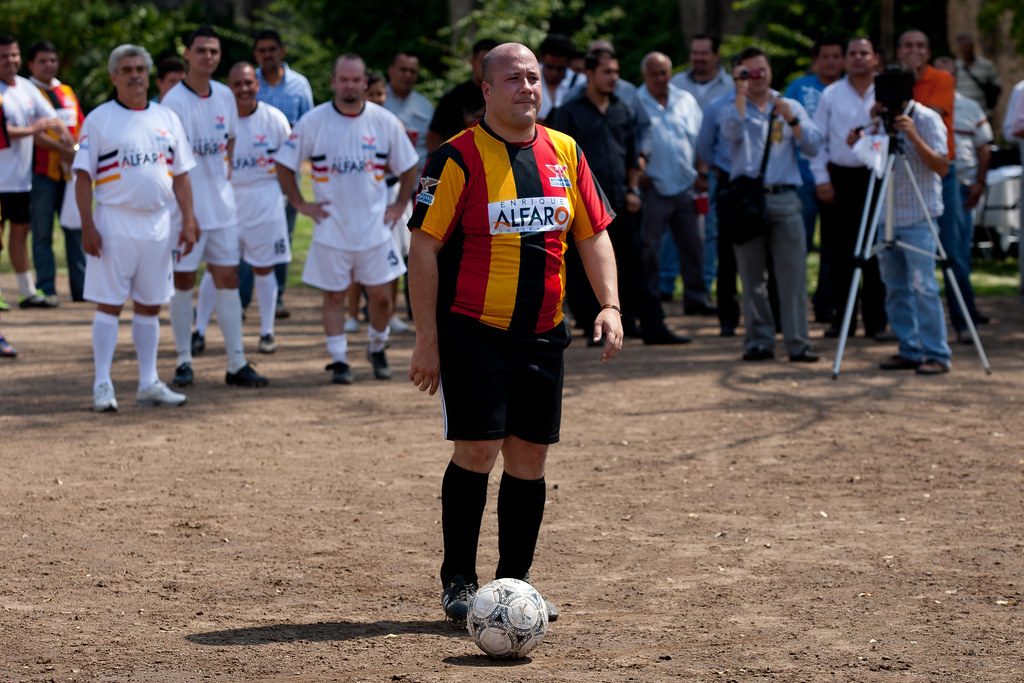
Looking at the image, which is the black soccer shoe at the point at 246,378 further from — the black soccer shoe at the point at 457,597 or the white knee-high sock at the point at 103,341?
the black soccer shoe at the point at 457,597

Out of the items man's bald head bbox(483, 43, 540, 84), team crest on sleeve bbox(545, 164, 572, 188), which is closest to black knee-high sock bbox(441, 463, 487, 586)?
team crest on sleeve bbox(545, 164, 572, 188)

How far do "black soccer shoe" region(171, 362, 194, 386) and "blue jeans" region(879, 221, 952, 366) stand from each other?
5.29 m

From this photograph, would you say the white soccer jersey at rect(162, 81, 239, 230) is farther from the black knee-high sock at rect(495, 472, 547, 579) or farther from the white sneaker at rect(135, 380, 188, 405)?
the black knee-high sock at rect(495, 472, 547, 579)

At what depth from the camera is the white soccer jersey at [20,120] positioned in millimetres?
13008

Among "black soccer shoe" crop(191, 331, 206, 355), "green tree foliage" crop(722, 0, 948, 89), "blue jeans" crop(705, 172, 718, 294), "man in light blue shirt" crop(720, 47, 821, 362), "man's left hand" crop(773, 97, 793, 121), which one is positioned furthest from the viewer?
"green tree foliage" crop(722, 0, 948, 89)

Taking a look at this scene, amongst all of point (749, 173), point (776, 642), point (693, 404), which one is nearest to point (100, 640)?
point (776, 642)

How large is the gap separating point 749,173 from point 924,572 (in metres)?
5.45

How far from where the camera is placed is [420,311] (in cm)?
471

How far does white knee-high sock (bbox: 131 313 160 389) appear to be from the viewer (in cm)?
891

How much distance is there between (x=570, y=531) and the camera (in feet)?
20.5

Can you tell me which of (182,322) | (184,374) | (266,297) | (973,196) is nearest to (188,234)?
(182,322)

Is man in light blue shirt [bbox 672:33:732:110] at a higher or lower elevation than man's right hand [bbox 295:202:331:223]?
higher

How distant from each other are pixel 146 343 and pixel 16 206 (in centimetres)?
540

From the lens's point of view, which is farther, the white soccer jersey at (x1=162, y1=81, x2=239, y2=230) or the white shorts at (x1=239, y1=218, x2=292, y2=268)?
the white shorts at (x1=239, y1=218, x2=292, y2=268)
